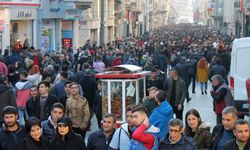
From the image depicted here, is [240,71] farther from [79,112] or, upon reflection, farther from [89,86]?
[79,112]

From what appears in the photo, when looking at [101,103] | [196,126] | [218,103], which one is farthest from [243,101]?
[196,126]

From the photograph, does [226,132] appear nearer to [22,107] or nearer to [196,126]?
[196,126]

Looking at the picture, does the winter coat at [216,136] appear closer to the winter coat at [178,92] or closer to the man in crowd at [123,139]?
the man in crowd at [123,139]

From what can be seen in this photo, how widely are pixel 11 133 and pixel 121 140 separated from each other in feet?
4.46

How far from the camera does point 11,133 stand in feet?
28.2

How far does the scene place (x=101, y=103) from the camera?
14.9m

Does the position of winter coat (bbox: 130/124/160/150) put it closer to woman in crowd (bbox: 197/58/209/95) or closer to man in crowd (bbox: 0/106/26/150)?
man in crowd (bbox: 0/106/26/150)

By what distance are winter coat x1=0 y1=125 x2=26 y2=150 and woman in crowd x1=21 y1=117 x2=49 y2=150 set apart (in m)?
0.25

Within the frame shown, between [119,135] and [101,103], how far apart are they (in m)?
6.36

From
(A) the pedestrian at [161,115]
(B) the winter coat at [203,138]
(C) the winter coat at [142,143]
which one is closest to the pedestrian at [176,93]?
(A) the pedestrian at [161,115]

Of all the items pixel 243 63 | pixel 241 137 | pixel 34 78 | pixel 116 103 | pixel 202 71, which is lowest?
pixel 116 103

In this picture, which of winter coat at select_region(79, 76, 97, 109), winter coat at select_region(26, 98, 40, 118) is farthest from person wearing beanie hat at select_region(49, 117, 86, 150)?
winter coat at select_region(79, 76, 97, 109)

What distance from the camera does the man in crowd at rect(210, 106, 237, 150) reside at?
8250mm

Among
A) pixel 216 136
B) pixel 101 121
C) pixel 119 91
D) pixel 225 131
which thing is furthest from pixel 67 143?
pixel 119 91
